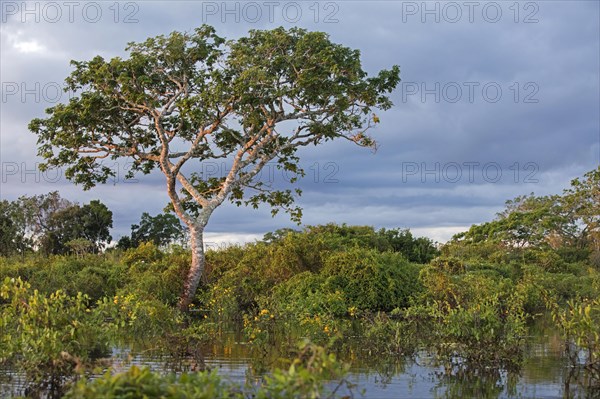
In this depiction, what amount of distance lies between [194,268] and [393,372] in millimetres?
13479

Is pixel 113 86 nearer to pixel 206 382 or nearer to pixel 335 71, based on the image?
pixel 335 71

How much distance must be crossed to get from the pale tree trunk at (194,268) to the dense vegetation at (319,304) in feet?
1.28

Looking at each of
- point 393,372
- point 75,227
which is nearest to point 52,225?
point 75,227

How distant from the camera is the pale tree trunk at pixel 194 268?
24916mm

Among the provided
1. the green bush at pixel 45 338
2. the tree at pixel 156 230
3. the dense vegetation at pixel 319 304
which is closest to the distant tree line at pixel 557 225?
the dense vegetation at pixel 319 304

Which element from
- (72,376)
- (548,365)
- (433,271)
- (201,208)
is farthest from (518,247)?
(72,376)

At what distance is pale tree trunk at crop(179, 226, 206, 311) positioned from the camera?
981 inches

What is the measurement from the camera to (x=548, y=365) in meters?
13.7

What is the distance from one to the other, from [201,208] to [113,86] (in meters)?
5.19

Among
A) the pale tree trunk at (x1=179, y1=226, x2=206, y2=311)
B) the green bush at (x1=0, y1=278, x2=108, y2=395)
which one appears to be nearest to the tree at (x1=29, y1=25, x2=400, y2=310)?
the pale tree trunk at (x1=179, y1=226, x2=206, y2=311)

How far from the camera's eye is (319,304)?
21.3 metres

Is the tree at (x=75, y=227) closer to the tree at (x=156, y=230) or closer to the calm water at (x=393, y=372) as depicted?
the tree at (x=156, y=230)

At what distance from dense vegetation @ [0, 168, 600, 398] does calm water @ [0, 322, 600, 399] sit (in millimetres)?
270

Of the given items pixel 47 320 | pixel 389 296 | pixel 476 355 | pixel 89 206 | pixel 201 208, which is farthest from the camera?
pixel 89 206
